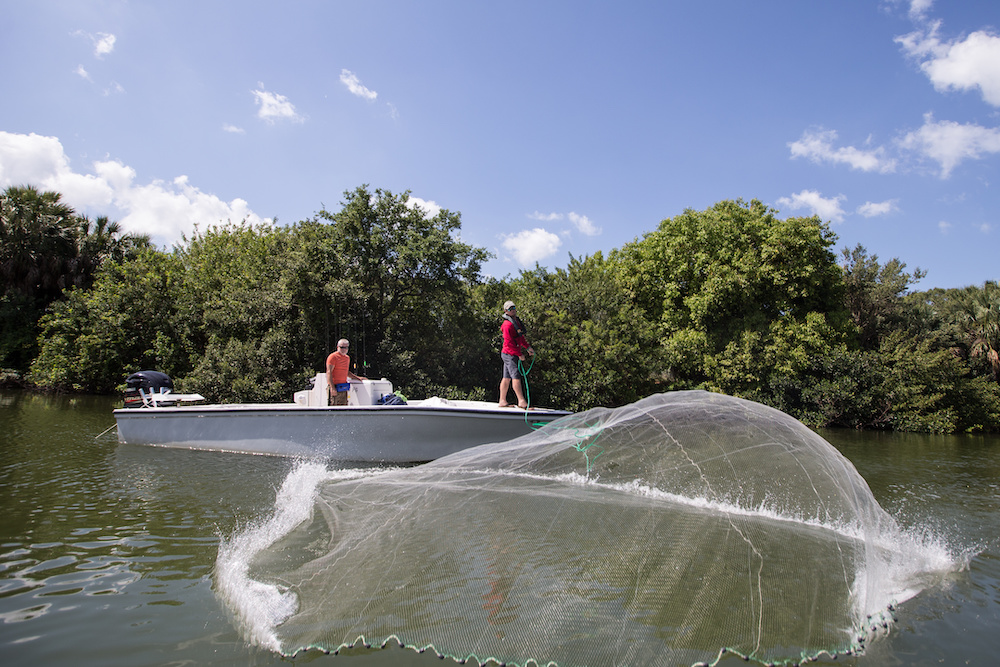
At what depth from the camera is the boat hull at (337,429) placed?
9008 millimetres

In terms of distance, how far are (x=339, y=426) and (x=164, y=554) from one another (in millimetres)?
4806

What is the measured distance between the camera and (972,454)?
→ 543 inches

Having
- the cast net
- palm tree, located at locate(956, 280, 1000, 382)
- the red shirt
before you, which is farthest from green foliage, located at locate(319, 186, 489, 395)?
palm tree, located at locate(956, 280, 1000, 382)

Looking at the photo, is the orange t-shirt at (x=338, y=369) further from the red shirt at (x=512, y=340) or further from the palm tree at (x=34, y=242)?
the palm tree at (x=34, y=242)

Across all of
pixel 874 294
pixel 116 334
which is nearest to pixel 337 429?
pixel 116 334

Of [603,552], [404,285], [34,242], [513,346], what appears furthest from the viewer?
[34,242]

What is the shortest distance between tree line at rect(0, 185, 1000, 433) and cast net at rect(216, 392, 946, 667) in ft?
41.2

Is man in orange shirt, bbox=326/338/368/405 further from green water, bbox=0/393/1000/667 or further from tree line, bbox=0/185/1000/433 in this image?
tree line, bbox=0/185/1000/433

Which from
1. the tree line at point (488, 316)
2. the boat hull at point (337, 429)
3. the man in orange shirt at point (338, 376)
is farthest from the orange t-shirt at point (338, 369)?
the tree line at point (488, 316)

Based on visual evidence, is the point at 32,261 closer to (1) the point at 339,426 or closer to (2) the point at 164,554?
(1) the point at 339,426

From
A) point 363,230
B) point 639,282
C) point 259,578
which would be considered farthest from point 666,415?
point 639,282

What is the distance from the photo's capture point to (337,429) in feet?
31.2

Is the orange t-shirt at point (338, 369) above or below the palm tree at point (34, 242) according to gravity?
below

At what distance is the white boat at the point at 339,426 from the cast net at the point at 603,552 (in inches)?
135
